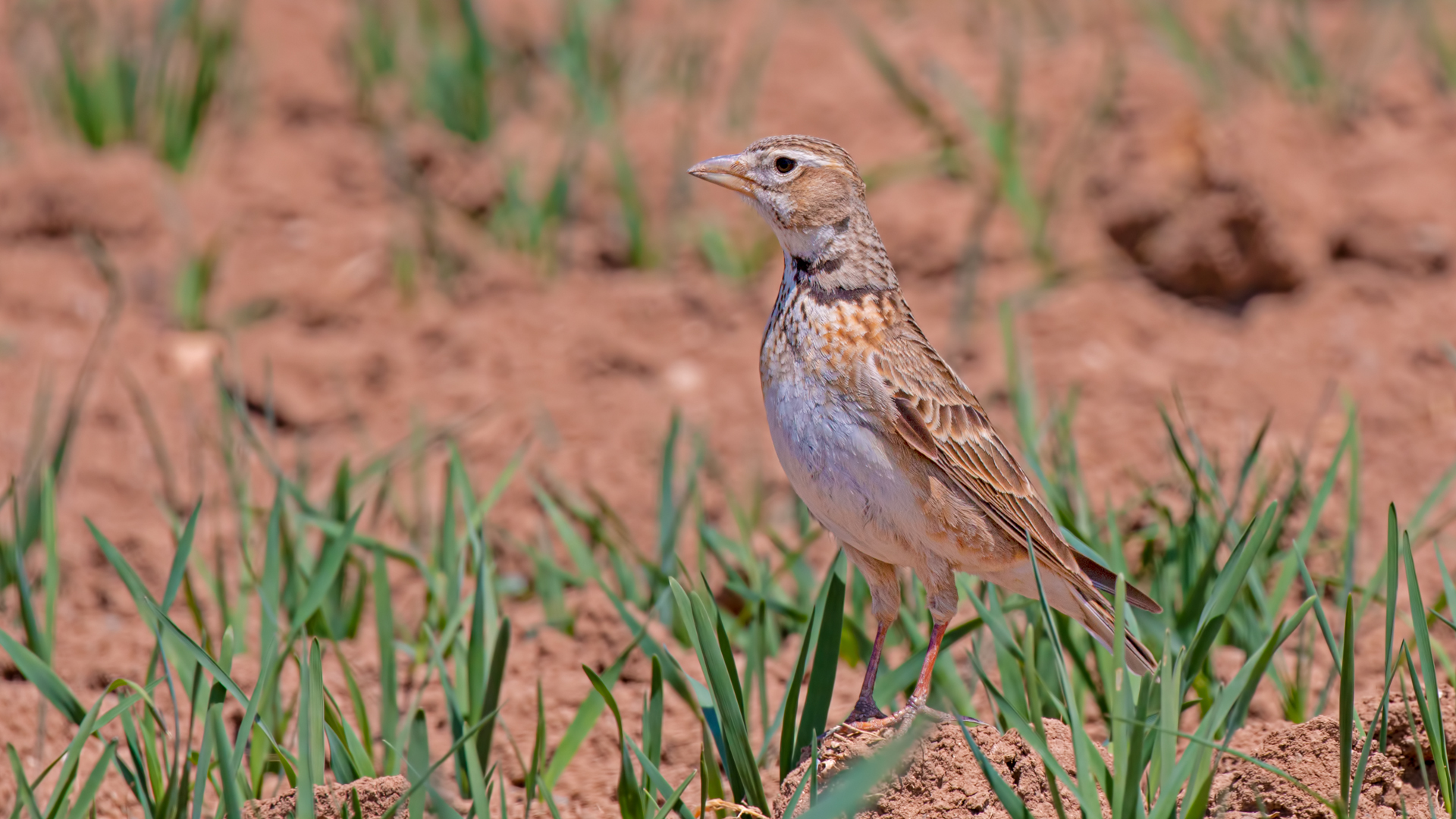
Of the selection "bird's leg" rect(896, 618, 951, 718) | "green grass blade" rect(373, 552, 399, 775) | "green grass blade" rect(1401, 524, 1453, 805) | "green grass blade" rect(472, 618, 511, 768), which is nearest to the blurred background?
"green grass blade" rect(373, 552, 399, 775)

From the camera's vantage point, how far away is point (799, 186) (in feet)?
12.3

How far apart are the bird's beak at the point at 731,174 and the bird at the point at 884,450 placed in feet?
0.36

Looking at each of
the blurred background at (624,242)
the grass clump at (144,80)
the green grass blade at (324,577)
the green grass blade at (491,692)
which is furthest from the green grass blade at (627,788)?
the grass clump at (144,80)

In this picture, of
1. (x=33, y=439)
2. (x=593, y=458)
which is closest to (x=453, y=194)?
(x=593, y=458)

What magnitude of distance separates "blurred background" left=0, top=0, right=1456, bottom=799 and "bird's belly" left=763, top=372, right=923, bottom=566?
1.45 m

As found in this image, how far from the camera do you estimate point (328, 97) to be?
27.0 ft

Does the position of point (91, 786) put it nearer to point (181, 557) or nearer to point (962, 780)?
point (181, 557)

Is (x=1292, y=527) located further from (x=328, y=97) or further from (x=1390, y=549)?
(x=328, y=97)

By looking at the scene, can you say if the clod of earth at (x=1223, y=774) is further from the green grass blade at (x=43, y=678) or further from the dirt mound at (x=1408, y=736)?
the green grass blade at (x=43, y=678)

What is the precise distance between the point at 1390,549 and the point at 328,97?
6671 millimetres

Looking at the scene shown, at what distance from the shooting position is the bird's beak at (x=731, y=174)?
3.82 metres

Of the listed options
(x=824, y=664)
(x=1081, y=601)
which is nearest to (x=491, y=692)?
(x=824, y=664)

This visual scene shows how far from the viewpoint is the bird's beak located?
150 inches

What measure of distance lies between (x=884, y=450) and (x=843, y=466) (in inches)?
4.7
